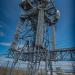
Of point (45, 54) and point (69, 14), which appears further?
point (45, 54)

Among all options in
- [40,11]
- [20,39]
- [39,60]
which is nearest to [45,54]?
[39,60]

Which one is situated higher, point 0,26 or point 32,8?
point 32,8

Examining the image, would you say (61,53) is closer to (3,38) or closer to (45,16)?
(45,16)

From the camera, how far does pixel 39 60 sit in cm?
398

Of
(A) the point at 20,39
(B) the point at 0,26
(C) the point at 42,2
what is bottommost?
(B) the point at 0,26

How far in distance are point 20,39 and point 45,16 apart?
102 cm

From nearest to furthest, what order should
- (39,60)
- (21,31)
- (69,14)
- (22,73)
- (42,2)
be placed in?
(69,14)
(22,73)
(39,60)
(42,2)
(21,31)

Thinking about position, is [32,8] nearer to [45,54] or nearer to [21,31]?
[21,31]

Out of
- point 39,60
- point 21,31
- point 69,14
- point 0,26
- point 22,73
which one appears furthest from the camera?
point 21,31

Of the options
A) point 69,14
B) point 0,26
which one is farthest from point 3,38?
point 69,14

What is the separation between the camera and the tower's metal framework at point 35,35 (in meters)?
3.98

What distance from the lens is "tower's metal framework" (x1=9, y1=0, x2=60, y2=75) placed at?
3.98 meters

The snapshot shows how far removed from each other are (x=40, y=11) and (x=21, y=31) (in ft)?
2.80

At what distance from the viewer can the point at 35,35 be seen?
14.7ft
